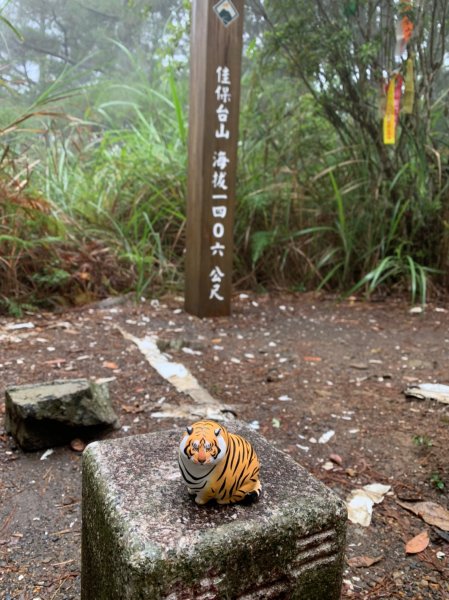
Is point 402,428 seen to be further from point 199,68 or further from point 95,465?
point 199,68

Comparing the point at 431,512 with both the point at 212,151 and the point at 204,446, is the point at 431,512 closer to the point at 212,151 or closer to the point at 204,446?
the point at 204,446

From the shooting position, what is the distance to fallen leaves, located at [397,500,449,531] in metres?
1.56

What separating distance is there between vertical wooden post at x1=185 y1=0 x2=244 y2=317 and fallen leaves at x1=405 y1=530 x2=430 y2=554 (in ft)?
6.83

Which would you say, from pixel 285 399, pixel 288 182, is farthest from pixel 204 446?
pixel 288 182

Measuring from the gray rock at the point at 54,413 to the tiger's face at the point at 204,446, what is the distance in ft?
3.24

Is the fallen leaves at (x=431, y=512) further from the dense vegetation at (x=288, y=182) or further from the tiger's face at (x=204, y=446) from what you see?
the dense vegetation at (x=288, y=182)

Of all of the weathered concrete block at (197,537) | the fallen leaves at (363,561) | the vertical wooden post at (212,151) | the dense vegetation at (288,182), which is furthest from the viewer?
the dense vegetation at (288,182)

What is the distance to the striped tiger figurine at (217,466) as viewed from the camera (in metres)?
0.96

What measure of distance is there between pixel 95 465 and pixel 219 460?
334 millimetres

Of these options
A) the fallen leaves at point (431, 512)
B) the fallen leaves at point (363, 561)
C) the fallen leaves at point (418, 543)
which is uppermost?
the fallen leaves at point (431, 512)

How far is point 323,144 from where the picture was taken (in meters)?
4.28

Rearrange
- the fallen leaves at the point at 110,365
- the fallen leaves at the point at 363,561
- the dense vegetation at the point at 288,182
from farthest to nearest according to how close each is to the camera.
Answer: the dense vegetation at the point at 288,182
the fallen leaves at the point at 110,365
the fallen leaves at the point at 363,561

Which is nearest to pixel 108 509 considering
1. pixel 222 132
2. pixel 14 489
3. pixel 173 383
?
pixel 14 489

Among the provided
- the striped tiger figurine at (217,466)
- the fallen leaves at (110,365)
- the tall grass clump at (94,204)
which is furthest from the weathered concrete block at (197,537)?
the tall grass clump at (94,204)
